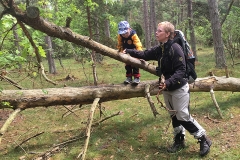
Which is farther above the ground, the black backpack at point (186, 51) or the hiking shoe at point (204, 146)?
the black backpack at point (186, 51)

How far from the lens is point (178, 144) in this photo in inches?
209

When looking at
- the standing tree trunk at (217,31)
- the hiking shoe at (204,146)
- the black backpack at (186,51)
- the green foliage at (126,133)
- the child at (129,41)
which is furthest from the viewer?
the standing tree trunk at (217,31)

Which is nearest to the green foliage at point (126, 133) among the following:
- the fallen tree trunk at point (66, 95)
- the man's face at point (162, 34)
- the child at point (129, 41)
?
the fallen tree trunk at point (66, 95)

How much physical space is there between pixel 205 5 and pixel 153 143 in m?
27.2

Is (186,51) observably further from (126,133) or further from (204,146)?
(126,133)

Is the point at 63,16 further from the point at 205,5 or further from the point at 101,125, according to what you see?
the point at 205,5

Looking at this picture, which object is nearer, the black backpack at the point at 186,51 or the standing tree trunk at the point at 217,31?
the black backpack at the point at 186,51

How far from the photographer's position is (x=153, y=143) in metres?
5.82

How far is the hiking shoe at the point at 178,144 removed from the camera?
5.26m

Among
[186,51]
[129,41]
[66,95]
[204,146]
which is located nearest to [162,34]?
[186,51]

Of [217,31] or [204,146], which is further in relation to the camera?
[217,31]

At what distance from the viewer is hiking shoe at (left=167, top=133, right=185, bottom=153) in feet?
17.3

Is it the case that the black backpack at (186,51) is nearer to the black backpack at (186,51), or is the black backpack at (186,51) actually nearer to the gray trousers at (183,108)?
the black backpack at (186,51)

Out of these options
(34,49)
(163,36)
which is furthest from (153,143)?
(34,49)
